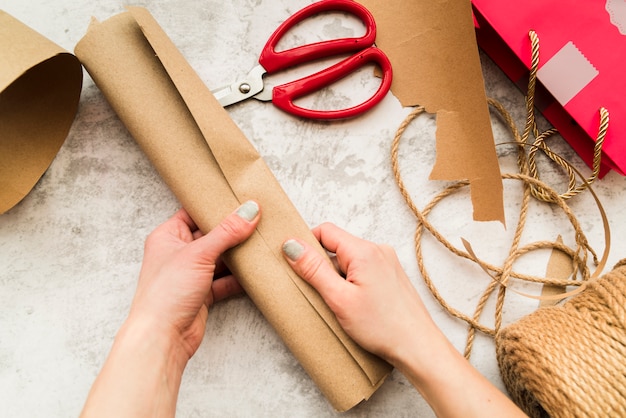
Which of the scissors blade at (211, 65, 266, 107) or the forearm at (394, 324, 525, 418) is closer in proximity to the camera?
the forearm at (394, 324, 525, 418)

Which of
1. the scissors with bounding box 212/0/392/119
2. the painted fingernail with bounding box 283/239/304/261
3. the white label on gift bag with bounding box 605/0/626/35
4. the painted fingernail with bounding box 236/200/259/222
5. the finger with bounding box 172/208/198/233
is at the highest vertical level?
the scissors with bounding box 212/0/392/119

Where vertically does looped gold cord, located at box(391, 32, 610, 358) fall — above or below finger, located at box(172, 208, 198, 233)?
below

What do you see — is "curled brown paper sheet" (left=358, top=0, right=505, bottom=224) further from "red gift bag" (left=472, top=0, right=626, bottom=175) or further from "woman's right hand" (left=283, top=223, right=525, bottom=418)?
"woman's right hand" (left=283, top=223, right=525, bottom=418)

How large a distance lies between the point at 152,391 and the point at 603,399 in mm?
582

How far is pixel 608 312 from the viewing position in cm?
69

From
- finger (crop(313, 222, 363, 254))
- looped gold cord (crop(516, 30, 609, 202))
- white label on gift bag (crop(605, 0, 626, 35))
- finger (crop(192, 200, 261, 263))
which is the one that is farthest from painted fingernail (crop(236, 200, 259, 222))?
white label on gift bag (crop(605, 0, 626, 35))

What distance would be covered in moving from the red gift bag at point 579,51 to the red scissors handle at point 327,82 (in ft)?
0.60

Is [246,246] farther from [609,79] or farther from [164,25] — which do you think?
[609,79]

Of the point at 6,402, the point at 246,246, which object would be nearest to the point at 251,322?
the point at 246,246

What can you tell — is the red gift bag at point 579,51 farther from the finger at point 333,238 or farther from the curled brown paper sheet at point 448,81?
the finger at point 333,238

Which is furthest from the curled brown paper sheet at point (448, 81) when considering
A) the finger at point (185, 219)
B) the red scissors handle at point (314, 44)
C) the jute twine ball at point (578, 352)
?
the finger at point (185, 219)

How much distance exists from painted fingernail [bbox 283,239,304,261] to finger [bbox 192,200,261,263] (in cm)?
5

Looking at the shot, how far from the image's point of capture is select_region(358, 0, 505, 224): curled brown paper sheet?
0.83 metres

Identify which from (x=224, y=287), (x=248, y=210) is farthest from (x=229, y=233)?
(x=224, y=287)
